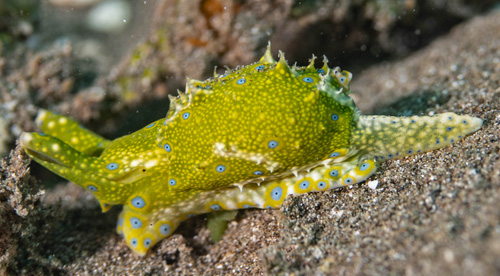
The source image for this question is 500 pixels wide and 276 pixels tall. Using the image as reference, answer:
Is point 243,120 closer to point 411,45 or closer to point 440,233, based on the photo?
point 440,233

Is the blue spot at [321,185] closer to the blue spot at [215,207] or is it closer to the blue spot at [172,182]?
the blue spot at [215,207]

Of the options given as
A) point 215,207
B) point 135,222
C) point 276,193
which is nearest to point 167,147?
point 215,207

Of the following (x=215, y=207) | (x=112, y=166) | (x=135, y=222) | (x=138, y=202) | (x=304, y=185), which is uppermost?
(x=112, y=166)

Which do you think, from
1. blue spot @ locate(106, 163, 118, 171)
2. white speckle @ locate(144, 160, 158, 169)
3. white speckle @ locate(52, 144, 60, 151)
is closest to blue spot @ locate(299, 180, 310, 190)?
white speckle @ locate(144, 160, 158, 169)

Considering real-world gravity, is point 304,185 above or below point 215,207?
above

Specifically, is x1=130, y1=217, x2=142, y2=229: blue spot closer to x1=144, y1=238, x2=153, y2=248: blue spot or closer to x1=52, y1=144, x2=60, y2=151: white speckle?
x1=144, y1=238, x2=153, y2=248: blue spot

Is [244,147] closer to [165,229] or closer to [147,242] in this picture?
[165,229]

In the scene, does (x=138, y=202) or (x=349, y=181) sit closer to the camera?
(x=349, y=181)

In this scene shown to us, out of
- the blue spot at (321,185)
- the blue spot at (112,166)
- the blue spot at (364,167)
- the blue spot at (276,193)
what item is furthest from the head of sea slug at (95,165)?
the blue spot at (364,167)
